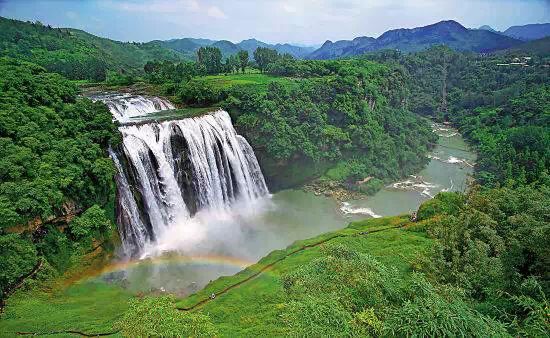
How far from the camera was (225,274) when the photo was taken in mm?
19734

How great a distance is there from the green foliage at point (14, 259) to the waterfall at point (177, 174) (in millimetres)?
5238

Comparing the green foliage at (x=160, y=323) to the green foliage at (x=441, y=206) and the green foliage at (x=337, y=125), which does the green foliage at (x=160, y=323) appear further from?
the green foliage at (x=337, y=125)

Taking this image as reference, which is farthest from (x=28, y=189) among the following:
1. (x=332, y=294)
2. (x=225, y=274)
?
(x=332, y=294)

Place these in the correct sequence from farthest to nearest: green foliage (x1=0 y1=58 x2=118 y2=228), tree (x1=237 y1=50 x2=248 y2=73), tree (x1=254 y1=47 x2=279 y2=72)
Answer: tree (x1=254 y1=47 x2=279 y2=72), tree (x1=237 y1=50 x2=248 y2=73), green foliage (x1=0 y1=58 x2=118 y2=228)

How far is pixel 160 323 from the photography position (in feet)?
26.8

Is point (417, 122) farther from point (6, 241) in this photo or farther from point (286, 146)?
point (6, 241)

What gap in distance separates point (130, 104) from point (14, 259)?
15.8 meters

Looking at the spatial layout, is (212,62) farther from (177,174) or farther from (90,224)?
(90,224)

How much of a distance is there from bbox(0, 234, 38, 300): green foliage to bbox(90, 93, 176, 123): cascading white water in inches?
478

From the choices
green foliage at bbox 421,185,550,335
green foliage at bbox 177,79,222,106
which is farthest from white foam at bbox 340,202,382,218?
green foliage at bbox 421,185,550,335

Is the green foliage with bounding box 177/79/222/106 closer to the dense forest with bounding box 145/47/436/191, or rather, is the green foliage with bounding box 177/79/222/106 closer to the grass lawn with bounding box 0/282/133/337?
the dense forest with bounding box 145/47/436/191

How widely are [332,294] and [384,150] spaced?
1295 inches

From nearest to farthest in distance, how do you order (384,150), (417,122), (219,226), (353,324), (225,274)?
(353,324) < (225,274) < (219,226) < (384,150) < (417,122)

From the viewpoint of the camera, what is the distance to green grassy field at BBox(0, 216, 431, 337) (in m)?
13.5
